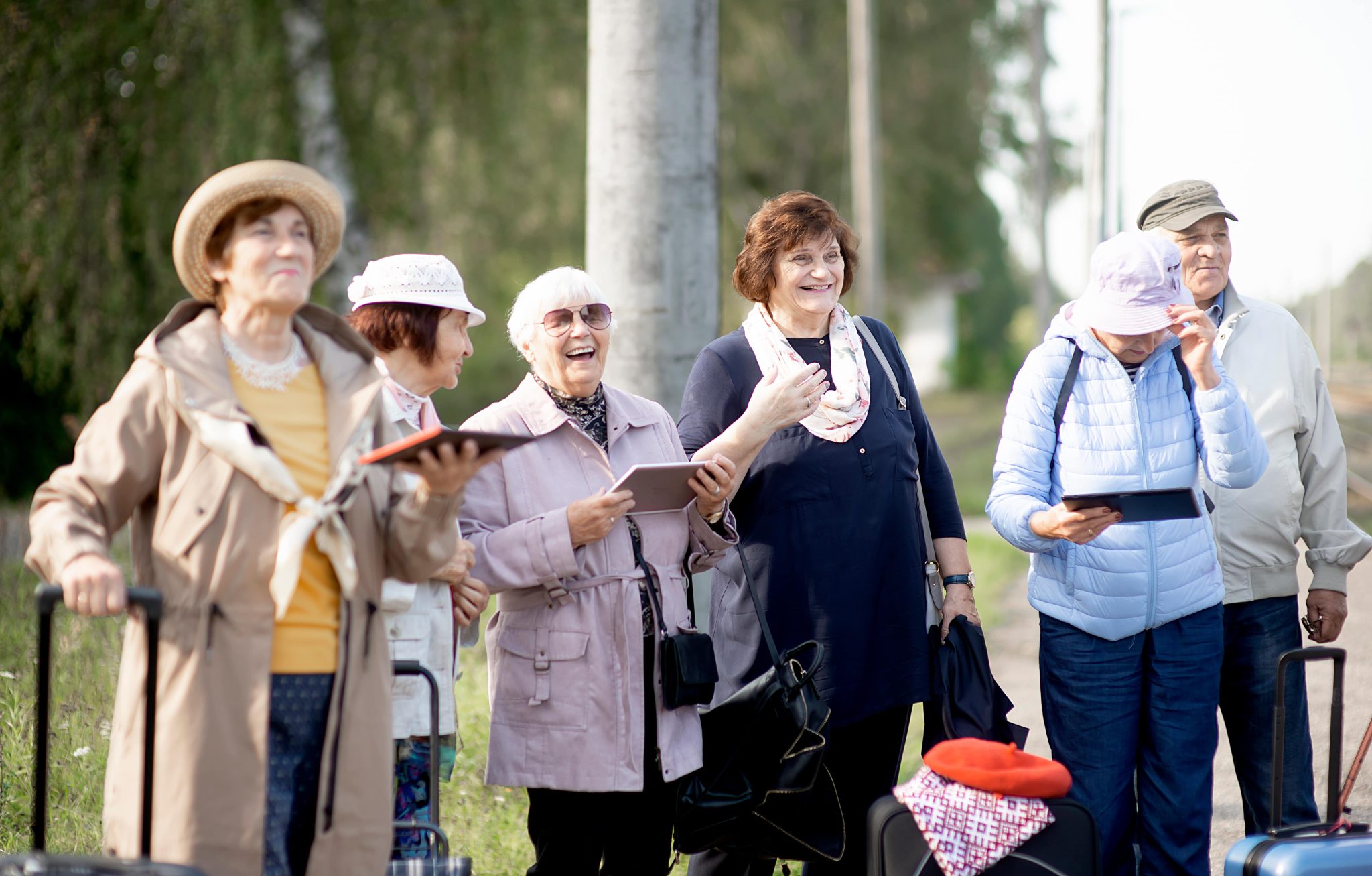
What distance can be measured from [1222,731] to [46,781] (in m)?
5.72

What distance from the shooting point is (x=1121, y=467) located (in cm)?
348

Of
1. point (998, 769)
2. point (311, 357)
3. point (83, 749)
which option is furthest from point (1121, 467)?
point (83, 749)

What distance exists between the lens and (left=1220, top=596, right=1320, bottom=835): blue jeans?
3.87 m

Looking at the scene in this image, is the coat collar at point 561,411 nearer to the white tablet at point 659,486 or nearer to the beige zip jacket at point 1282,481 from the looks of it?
the white tablet at point 659,486

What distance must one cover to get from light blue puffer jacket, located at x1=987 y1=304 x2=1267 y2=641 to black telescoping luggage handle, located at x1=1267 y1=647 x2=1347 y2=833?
339 millimetres

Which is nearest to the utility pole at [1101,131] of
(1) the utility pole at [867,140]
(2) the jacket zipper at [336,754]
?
(1) the utility pole at [867,140]

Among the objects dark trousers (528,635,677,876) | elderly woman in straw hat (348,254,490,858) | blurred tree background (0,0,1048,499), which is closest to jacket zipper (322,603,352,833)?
elderly woman in straw hat (348,254,490,858)

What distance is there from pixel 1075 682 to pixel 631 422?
1.41 meters

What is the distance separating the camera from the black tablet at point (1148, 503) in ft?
10.3

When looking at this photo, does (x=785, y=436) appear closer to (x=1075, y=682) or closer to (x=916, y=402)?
(x=916, y=402)

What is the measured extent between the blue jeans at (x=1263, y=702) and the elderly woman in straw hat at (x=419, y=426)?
224 cm

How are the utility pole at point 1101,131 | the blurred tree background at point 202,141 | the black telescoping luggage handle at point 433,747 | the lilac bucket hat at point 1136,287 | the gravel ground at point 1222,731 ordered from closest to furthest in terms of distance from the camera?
the black telescoping luggage handle at point 433,747 < the lilac bucket hat at point 1136,287 < the gravel ground at point 1222,731 < the blurred tree background at point 202,141 < the utility pole at point 1101,131

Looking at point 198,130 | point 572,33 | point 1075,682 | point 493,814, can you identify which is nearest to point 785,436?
point 1075,682

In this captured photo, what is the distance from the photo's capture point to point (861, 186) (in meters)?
17.5
